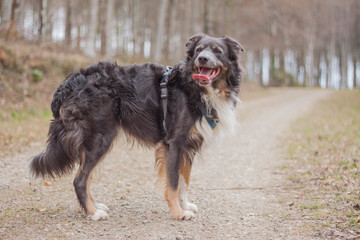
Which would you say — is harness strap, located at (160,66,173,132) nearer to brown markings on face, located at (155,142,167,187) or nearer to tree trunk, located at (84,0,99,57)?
brown markings on face, located at (155,142,167,187)

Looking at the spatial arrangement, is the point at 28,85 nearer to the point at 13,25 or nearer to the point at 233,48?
the point at 13,25

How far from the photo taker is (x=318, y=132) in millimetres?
9508

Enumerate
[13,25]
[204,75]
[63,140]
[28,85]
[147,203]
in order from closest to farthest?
[63,140], [204,75], [147,203], [28,85], [13,25]

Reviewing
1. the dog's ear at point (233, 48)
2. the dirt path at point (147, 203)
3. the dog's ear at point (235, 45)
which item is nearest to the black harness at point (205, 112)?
the dirt path at point (147, 203)

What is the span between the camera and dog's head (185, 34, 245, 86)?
3951 mm

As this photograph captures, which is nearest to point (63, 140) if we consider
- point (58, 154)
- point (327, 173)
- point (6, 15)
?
point (58, 154)

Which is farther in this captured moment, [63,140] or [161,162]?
[161,162]

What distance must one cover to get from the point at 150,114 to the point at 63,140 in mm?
1065

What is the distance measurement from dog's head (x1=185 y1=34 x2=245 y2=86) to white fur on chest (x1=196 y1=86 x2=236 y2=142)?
0.19 m

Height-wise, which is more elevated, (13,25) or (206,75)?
(13,25)

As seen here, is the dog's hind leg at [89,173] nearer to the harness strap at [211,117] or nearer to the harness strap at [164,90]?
the harness strap at [164,90]

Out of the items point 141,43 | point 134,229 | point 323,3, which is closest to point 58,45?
point 134,229

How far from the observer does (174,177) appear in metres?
3.97

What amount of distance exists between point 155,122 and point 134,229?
129 cm
